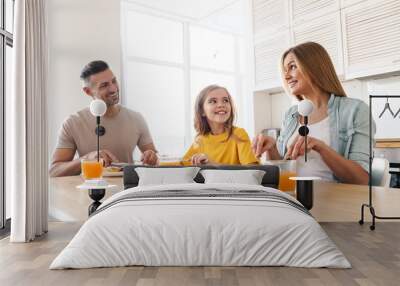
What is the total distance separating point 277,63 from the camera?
4.69 metres

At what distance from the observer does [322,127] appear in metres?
4.46

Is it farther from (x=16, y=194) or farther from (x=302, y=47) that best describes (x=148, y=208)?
(x=302, y=47)

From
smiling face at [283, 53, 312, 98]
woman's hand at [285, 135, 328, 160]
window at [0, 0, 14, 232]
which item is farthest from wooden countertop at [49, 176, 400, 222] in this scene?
smiling face at [283, 53, 312, 98]

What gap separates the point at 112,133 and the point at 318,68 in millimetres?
2237

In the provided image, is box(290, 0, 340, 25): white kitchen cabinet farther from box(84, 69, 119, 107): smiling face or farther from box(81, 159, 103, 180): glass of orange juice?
box(81, 159, 103, 180): glass of orange juice

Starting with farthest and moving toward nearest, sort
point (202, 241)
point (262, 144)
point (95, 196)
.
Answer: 1. point (262, 144)
2. point (95, 196)
3. point (202, 241)

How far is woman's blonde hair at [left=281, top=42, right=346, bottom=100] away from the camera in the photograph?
4469 millimetres

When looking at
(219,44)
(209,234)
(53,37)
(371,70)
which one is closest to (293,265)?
(209,234)

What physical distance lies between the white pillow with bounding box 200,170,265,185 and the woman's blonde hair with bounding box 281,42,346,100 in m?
0.91

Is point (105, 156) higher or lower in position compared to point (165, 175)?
higher

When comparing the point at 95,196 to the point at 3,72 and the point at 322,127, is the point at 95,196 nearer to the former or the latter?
the point at 3,72

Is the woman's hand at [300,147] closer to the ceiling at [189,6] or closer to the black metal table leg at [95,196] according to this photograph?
the ceiling at [189,6]

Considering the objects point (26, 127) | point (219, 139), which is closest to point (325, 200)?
point (219, 139)

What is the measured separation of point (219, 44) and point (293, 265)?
2621 mm
